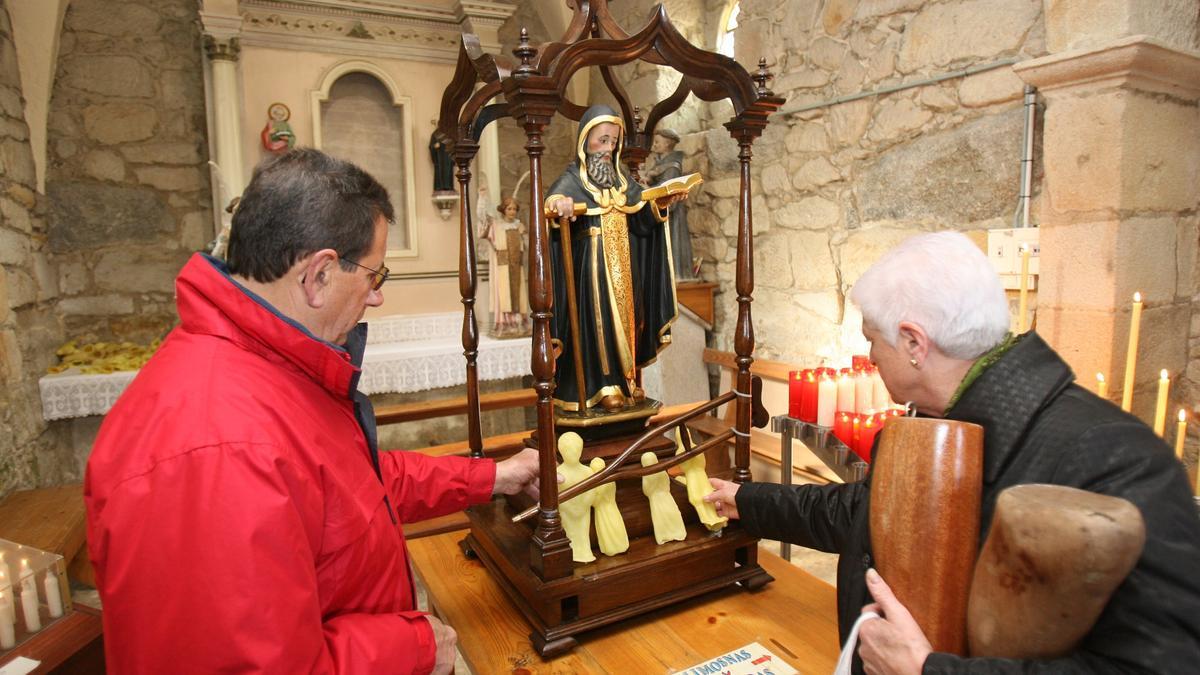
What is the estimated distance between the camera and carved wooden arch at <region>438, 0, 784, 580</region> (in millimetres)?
1389

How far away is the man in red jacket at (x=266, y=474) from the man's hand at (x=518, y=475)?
1.37 ft

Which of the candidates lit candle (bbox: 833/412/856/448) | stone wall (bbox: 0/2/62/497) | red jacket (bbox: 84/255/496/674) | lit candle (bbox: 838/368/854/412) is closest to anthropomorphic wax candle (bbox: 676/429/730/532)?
red jacket (bbox: 84/255/496/674)

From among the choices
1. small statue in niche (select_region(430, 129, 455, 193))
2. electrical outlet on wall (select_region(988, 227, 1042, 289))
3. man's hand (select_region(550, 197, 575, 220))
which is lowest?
electrical outlet on wall (select_region(988, 227, 1042, 289))

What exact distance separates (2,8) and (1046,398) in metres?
5.18

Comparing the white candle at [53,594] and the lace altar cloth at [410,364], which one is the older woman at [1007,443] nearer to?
the white candle at [53,594]

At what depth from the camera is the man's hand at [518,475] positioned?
5.46 ft

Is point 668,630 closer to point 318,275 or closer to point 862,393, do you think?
point 318,275

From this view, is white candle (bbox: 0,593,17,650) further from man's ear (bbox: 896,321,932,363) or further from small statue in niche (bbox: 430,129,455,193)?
small statue in niche (bbox: 430,129,455,193)

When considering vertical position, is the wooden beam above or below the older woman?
below

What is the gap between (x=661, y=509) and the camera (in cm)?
162

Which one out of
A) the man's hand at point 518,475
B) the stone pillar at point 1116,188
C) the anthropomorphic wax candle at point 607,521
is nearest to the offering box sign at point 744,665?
the anthropomorphic wax candle at point 607,521

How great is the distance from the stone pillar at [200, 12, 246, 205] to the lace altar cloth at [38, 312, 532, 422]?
4.51ft

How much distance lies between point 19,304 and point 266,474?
394 cm

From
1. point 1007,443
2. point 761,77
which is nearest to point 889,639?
point 1007,443
